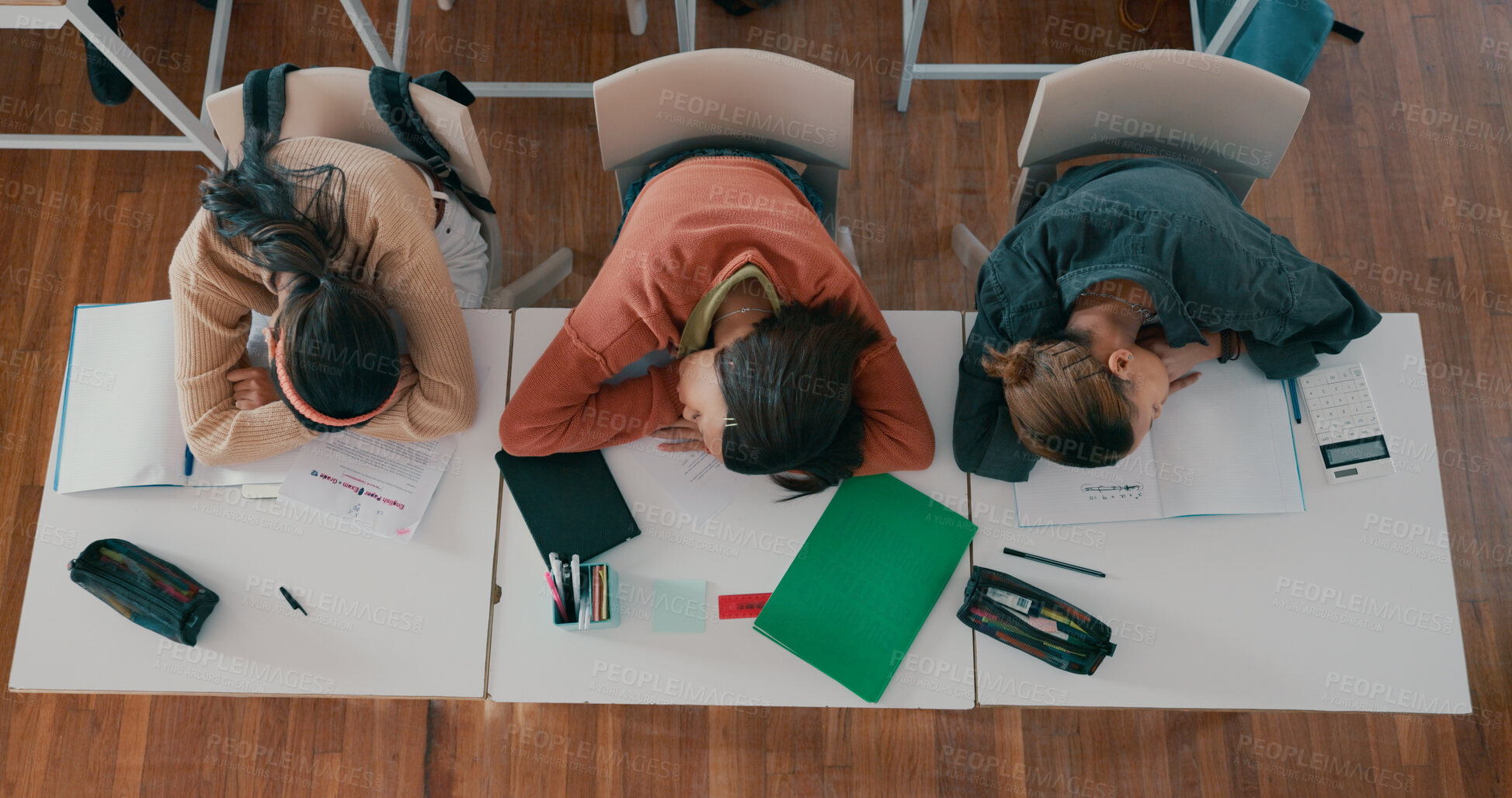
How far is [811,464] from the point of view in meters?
1.42

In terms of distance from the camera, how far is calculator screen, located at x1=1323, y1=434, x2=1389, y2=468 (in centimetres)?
154

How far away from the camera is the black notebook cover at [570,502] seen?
5.03 ft

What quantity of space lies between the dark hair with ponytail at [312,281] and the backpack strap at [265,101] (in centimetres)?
5

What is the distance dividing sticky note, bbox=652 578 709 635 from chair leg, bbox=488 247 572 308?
2.88 ft

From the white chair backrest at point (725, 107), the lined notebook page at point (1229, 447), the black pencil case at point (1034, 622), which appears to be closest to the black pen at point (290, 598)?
the white chair backrest at point (725, 107)

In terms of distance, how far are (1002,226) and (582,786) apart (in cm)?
183

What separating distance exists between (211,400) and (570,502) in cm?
64

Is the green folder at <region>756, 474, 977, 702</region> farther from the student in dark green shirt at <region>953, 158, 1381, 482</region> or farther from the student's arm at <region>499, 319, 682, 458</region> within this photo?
the student's arm at <region>499, 319, 682, 458</region>

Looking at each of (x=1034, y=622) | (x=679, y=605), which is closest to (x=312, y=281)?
(x=679, y=605)

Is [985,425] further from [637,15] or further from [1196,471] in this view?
[637,15]

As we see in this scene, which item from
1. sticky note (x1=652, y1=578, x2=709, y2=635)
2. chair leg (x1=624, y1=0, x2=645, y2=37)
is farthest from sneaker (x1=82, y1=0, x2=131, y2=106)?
sticky note (x1=652, y1=578, x2=709, y2=635)

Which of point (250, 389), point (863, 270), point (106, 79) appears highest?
point (106, 79)

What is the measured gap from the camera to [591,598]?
1.49 metres

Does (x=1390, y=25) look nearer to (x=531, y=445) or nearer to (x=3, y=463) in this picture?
(x=531, y=445)
